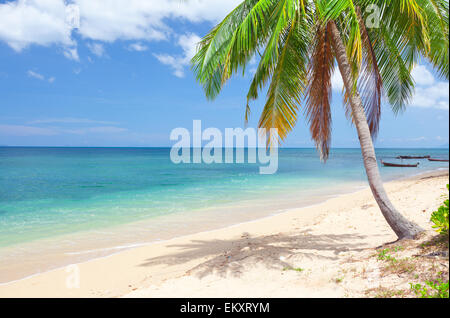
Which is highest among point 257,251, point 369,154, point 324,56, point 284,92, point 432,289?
point 324,56

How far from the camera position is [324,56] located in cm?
567

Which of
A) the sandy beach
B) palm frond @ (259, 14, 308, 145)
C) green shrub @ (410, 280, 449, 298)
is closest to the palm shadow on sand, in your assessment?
the sandy beach

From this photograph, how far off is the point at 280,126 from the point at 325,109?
1337 mm

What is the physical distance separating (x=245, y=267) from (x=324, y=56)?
4121mm

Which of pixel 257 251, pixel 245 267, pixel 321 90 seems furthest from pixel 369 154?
pixel 245 267

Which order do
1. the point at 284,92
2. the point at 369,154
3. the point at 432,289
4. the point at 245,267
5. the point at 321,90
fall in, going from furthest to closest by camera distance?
the point at 321,90 < the point at 284,92 < the point at 369,154 < the point at 245,267 < the point at 432,289

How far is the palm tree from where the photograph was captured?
490 centimetres

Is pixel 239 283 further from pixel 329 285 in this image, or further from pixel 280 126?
pixel 280 126

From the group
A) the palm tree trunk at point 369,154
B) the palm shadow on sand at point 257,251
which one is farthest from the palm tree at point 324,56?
the palm shadow on sand at point 257,251

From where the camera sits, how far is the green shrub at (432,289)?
2924 mm

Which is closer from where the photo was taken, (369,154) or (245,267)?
(245,267)

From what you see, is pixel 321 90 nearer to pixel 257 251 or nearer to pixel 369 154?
pixel 369 154

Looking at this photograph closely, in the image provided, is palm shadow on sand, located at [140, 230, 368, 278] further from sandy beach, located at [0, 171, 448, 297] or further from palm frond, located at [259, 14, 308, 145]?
palm frond, located at [259, 14, 308, 145]

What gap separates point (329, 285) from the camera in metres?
3.77
